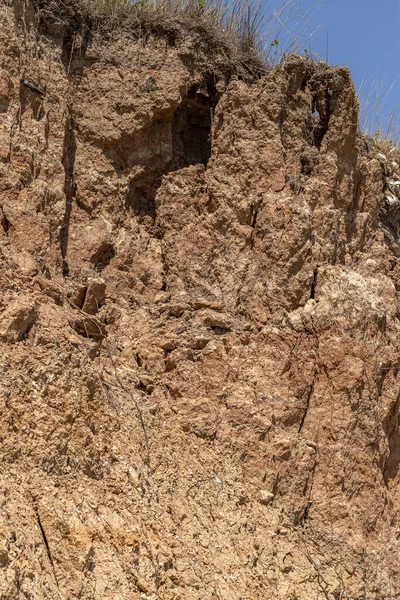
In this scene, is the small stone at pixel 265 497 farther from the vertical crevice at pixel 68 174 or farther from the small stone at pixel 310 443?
the vertical crevice at pixel 68 174

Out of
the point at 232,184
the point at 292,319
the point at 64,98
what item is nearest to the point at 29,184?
the point at 64,98

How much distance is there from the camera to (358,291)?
5.78m

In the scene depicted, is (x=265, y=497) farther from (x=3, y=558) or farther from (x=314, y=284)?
(x=3, y=558)

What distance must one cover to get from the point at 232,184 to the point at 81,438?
2.39 metres

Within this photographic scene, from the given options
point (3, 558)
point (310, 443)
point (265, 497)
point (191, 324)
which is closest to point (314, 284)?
point (191, 324)

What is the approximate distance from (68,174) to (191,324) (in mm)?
1378

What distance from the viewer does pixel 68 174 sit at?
5.52 metres

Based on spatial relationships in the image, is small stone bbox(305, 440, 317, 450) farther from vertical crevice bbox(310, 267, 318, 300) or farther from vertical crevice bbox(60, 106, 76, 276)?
vertical crevice bbox(60, 106, 76, 276)

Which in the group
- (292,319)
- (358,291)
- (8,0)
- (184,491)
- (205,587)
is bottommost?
(205,587)

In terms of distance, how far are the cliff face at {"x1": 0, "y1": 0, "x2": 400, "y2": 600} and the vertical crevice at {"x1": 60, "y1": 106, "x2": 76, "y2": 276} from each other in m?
0.01

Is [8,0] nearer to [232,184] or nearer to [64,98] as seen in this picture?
[64,98]

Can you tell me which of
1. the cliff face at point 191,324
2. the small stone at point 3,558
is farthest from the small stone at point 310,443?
the small stone at point 3,558

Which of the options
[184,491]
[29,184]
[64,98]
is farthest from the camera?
[64,98]

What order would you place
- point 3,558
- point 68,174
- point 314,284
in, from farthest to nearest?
point 314,284
point 68,174
point 3,558
